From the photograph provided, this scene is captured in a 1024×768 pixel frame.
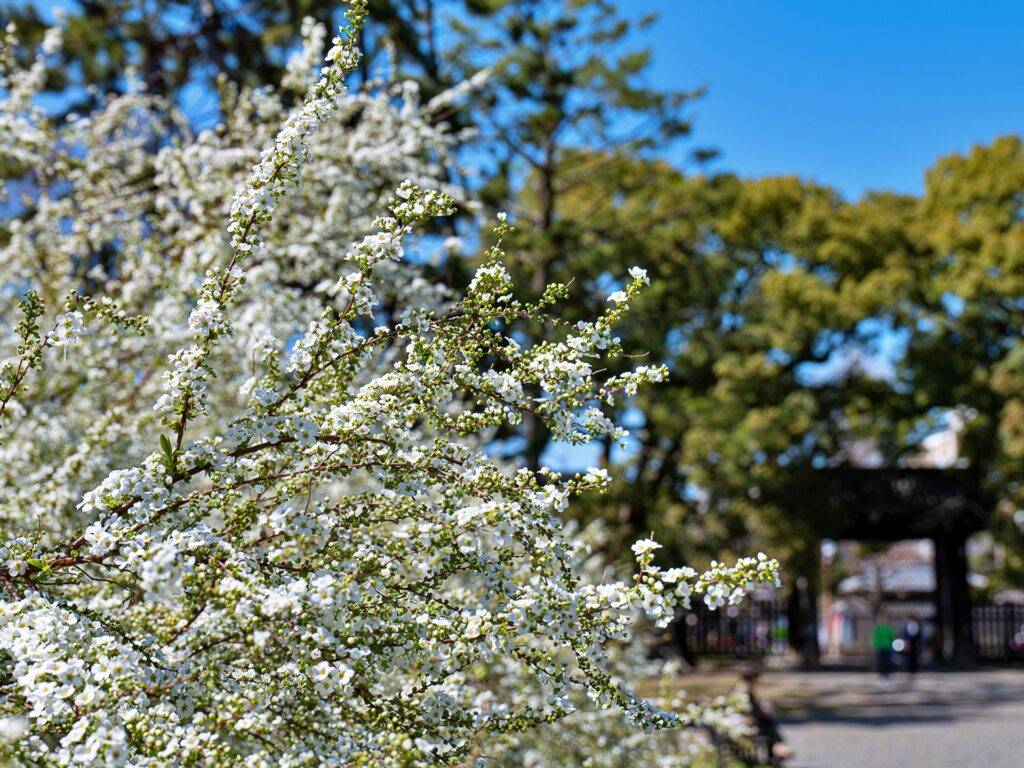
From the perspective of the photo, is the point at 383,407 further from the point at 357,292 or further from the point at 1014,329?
the point at 1014,329

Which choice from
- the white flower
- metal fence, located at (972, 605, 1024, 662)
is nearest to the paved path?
metal fence, located at (972, 605, 1024, 662)

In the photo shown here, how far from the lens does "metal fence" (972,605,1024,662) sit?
27.9m

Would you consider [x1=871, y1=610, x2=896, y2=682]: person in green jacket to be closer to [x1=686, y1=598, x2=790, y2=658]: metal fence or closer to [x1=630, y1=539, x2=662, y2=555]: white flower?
[x1=686, y1=598, x2=790, y2=658]: metal fence

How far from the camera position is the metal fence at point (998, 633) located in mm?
27922

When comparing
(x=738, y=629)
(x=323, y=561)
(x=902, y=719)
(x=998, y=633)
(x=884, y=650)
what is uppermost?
(x=323, y=561)

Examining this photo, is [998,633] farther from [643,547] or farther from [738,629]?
A: [643,547]

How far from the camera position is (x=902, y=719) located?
16.8 metres

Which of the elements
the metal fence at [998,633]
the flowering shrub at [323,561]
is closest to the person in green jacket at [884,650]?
the metal fence at [998,633]

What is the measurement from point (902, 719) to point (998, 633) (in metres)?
15.4

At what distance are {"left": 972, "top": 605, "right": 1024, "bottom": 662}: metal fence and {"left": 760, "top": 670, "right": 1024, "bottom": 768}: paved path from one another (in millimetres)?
3233

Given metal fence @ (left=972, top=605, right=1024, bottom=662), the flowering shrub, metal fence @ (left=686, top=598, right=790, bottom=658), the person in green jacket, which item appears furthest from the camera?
metal fence @ (left=686, top=598, right=790, bottom=658)

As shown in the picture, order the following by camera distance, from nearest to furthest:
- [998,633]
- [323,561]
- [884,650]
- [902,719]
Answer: [323,561]
[902,719]
[884,650]
[998,633]

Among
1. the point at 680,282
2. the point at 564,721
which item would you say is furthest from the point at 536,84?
the point at 564,721

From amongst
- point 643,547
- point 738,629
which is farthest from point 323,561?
point 738,629
